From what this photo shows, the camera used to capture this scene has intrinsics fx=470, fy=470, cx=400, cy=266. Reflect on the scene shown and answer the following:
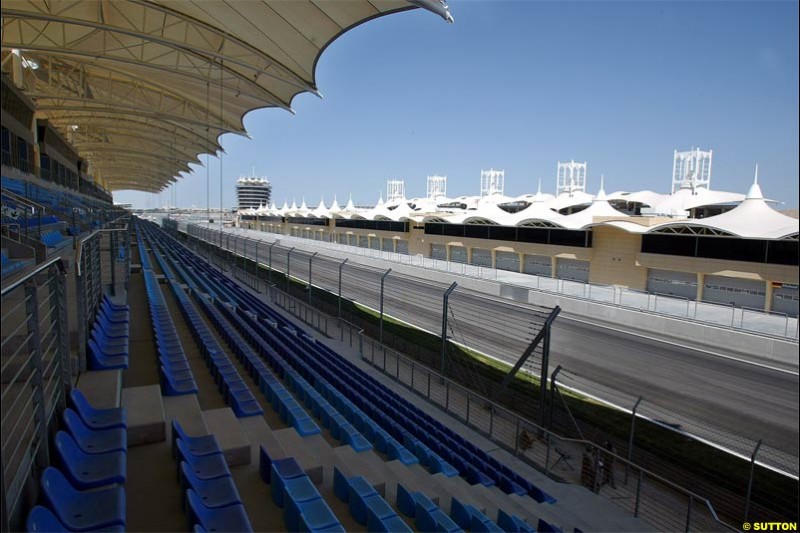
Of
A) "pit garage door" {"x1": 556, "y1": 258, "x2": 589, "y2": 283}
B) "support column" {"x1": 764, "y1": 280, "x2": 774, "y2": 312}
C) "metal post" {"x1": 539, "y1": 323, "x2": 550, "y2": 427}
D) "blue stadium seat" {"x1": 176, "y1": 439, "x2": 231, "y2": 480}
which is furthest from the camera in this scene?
"pit garage door" {"x1": 556, "y1": 258, "x2": 589, "y2": 283}

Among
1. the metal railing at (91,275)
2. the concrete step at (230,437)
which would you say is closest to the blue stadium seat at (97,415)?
the concrete step at (230,437)

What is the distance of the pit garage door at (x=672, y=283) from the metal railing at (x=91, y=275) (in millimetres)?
18301

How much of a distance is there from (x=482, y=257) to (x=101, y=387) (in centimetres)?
2546

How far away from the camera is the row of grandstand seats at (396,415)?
5.99 meters

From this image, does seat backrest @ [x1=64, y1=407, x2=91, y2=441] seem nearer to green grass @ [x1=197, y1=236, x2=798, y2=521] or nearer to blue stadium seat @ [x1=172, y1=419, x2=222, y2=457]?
blue stadium seat @ [x1=172, y1=419, x2=222, y2=457]

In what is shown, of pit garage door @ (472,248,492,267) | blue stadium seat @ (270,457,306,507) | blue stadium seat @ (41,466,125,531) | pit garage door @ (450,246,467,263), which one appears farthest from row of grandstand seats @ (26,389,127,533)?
pit garage door @ (450,246,467,263)

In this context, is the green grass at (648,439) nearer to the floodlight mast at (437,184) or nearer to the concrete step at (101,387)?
the concrete step at (101,387)

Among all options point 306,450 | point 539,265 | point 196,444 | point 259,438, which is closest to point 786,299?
point 539,265

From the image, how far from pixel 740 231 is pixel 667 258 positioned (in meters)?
2.92

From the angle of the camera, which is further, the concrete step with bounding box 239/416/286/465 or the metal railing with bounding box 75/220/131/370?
the metal railing with bounding box 75/220/131/370

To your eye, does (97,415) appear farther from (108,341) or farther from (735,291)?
(735,291)

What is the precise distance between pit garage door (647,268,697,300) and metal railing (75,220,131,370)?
18.3 meters

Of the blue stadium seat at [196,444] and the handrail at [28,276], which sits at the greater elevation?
the handrail at [28,276]

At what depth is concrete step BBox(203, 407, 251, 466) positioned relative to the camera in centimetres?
404
